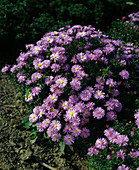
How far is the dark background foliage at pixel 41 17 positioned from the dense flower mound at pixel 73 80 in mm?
1167

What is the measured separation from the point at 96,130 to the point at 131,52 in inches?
67.2

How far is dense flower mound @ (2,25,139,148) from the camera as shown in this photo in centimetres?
288

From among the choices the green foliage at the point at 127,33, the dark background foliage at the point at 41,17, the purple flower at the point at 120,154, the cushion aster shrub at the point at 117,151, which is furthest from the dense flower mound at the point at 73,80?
the dark background foliage at the point at 41,17

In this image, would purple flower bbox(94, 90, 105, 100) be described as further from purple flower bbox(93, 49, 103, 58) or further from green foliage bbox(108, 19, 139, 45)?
green foliage bbox(108, 19, 139, 45)

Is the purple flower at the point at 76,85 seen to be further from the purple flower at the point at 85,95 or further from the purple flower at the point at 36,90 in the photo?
the purple flower at the point at 36,90

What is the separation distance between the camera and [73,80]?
2.97 metres

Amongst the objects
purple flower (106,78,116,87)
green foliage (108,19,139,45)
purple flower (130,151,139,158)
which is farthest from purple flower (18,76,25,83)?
green foliage (108,19,139,45)

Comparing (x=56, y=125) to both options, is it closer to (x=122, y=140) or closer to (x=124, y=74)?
(x=122, y=140)

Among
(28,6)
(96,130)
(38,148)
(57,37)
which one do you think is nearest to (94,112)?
(96,130)

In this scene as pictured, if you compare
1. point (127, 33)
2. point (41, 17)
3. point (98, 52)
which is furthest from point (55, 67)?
point (127, 33)

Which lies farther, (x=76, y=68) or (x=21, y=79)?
(x=21, y=79)

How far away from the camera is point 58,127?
2779 millimetres

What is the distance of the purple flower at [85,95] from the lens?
292 cm

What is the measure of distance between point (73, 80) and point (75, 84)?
0.08 metres
